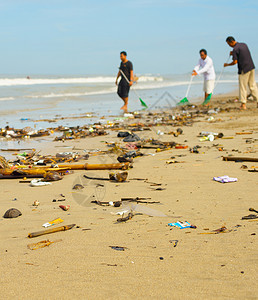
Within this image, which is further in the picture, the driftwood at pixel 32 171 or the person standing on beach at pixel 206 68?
the person standing on beach at pixel 206 68

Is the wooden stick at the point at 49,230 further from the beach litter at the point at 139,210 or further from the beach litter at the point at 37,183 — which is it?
the beach litter at the point at 37,183

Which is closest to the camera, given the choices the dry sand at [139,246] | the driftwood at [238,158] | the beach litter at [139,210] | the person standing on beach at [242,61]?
the dry sand at [139,246]

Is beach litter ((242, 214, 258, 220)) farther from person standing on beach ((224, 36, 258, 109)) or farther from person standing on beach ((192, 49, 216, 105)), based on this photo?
person standing on beach ((192, 49, 216, 105))

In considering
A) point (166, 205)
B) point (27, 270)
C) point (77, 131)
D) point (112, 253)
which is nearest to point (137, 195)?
point (166, 205)

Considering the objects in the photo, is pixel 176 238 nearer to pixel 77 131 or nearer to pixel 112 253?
pixel 112 253

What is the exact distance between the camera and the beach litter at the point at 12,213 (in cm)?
354

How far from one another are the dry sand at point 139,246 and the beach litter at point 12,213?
0.06 meters

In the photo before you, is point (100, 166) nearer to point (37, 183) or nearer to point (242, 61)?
point (37, 183)

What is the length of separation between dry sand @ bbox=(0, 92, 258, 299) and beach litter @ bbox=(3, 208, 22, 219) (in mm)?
56

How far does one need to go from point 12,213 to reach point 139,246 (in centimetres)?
140

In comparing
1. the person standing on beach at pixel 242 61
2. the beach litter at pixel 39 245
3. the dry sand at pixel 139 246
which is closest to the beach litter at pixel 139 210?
the dry sand at pixel 139 246

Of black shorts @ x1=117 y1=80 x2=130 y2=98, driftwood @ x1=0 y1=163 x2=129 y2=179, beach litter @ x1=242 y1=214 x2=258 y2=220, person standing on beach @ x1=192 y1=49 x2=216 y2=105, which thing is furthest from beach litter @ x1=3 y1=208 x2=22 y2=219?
person standing on beach @ x1=192 y1=49 x2=216 y2=105

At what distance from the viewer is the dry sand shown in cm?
222

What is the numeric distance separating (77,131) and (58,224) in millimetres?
6198
